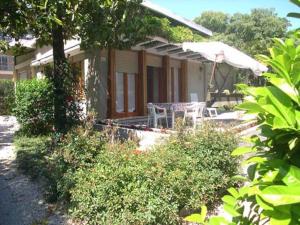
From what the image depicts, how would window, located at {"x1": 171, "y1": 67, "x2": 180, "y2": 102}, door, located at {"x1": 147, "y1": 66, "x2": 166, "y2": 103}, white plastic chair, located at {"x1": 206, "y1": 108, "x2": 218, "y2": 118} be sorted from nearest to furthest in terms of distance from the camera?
white plastic chair, located at {"x1": 206, "y1": 108, "x2": 218, "y2": 118}, door, located at {"x1": 147, "y1": 66, "x2": 166, "y2": 103}, window, located at {"x1": 171, "y1": 67, "x2": 180, "y2": 102}

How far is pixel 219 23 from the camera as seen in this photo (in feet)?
290

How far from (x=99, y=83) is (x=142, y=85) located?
7.83ft

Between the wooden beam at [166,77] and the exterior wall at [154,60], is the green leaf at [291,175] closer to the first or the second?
the exterior wall at [154,60]

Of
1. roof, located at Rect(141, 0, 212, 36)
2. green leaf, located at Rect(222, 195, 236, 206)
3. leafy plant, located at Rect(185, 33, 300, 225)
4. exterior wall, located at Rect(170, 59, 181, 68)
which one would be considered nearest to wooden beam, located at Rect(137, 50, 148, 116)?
exterior wall, located at Rect(170, 59, 181, 68)

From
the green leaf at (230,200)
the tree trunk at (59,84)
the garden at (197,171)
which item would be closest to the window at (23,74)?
the tree trunk at (59,84)

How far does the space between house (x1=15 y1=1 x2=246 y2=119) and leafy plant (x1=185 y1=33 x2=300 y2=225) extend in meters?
11.2

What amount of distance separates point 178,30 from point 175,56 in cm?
329

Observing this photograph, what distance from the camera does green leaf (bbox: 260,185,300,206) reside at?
1.17 m

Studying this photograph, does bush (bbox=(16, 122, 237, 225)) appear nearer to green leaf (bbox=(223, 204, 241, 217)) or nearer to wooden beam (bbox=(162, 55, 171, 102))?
green leaf (bbox=(223, 204, 241, 217))

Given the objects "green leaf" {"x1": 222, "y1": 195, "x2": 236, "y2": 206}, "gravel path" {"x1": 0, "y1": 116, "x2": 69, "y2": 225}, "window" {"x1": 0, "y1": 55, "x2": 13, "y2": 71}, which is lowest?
"gravel path" {"x1": 0, "y1": 116, "x2": 69, "y2": 225}

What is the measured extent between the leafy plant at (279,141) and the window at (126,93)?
48.8 feet

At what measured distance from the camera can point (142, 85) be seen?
57.0ft

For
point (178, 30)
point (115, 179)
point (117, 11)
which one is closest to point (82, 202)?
point (115, 179)

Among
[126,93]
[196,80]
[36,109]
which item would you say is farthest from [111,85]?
[196,80]
